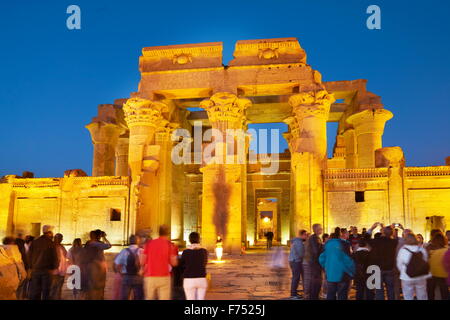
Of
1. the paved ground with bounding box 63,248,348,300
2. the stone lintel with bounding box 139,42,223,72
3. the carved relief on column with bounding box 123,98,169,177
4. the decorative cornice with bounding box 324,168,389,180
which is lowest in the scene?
the paved ground with bounding box 63,248,348,300

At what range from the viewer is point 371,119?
22500 millimetres

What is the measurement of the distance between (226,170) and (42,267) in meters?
13.3

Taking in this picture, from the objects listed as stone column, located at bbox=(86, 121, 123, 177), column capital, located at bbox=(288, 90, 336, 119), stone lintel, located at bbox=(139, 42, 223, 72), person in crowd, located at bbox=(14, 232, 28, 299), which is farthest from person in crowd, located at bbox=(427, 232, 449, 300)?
stone column, located at bbox=(86, 121, 123, 177)

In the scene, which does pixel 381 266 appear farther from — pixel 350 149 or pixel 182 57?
pixel 350 149

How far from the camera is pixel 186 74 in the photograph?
2156 cm

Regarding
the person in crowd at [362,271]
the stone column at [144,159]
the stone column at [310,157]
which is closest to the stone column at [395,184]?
the stone column at [310,157]

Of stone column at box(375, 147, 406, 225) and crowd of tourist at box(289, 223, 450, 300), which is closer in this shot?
crowd of tourist at box(289, 223, 450, 300)

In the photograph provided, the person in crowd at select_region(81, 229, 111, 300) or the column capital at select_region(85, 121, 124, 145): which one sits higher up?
the column capital at select_region(85, 121, 124, 145)

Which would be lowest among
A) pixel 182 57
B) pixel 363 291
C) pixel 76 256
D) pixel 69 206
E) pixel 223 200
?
pixel 363 291

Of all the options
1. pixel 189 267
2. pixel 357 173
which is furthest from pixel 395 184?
pixel 189 267

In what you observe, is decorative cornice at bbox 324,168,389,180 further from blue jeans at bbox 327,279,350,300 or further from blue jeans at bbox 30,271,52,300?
blue jeans at bbox 30,271,52,300

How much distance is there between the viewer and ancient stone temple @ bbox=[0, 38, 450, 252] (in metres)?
19.3

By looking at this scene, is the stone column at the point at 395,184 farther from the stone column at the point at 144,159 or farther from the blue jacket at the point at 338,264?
the blue jacket at the point at 338,264

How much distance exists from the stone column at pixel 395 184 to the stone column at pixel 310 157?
107 inches
